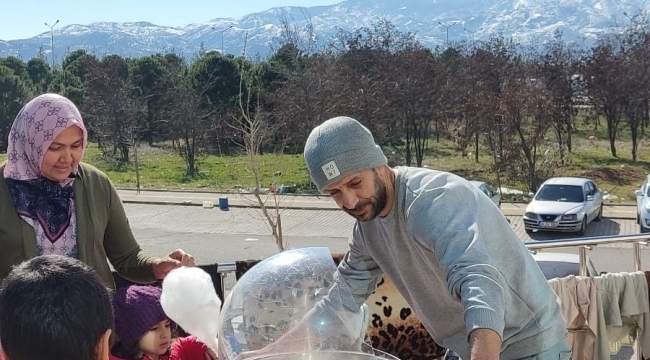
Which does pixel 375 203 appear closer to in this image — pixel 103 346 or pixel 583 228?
pixel 103 346

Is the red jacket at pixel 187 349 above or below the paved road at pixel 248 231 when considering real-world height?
above

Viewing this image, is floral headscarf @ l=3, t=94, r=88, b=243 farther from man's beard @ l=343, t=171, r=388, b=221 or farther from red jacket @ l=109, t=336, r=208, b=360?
man's beard @ l=343, t=171, r=388, b=221

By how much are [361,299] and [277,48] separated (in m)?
33.2

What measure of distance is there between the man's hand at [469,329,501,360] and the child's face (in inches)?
66.5

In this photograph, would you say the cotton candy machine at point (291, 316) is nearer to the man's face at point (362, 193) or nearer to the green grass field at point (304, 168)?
the man's face at point (362, 193)

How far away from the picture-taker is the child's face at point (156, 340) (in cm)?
329

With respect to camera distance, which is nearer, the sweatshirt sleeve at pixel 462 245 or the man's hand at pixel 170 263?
the sweatshirt sleeve at pixel 462 245

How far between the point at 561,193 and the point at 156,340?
16.4 meters

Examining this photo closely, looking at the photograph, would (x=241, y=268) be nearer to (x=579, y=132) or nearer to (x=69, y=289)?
(x=69, y=289)

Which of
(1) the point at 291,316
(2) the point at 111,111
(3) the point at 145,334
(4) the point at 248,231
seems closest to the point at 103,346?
(1) the point at 291,316

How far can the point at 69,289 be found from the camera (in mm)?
1839

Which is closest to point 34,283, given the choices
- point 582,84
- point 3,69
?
point 582,84

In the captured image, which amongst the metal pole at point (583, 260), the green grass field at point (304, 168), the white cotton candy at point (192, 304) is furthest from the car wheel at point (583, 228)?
the white cotton candy at point (192, 304)

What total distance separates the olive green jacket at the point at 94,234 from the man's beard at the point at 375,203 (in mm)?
1201
